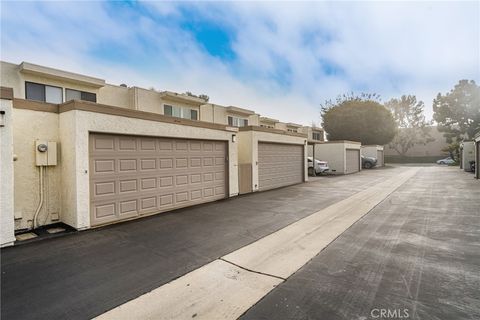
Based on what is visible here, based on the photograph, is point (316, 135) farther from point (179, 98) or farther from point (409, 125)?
point (179, 98)

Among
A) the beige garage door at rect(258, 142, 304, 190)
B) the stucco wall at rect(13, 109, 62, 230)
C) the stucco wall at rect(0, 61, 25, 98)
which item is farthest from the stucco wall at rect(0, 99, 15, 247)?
the beige garage door at rect(258, 142, 304, 190)

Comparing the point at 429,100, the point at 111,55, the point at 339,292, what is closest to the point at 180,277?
the point at 339,292

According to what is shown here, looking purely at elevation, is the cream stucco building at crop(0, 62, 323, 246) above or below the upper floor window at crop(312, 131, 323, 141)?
below

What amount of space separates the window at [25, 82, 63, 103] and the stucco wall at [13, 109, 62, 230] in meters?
6.86

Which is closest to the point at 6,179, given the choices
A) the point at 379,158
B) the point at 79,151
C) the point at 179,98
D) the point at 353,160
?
the point at 79,151

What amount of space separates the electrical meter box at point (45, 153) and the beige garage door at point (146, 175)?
2.90 ft

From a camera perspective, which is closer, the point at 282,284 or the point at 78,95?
Result: the point at 282,284

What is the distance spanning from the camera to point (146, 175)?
738 cm

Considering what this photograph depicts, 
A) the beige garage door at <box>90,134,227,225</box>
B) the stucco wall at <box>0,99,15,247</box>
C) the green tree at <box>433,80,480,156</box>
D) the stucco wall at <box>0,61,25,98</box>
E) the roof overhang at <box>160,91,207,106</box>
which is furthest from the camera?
the green tree at <box>433,80,480,156</box>

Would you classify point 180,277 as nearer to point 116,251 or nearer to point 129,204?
point 116,251

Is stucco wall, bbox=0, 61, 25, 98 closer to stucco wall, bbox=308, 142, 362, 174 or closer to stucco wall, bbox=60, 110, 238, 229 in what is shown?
stucco wall, bbox=60, 110, 238, 229

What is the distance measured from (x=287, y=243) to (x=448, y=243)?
3010 mm

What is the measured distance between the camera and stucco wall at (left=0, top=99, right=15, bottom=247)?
4.87 m

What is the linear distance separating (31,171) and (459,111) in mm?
48773
